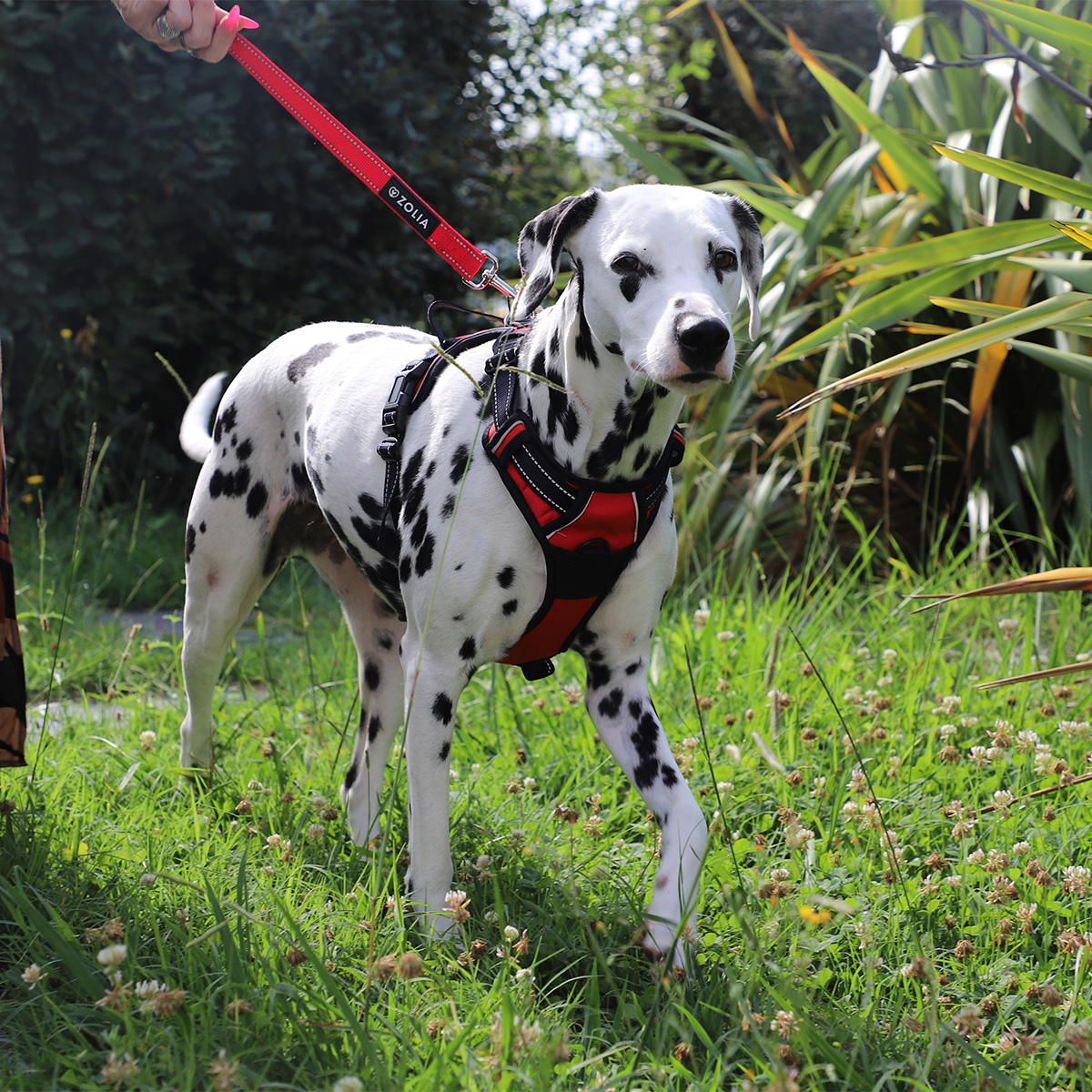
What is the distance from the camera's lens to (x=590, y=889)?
2.31m

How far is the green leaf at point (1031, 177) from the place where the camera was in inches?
100.0

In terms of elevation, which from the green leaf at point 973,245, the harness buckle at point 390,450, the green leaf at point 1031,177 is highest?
the green leaf at point 1031,177

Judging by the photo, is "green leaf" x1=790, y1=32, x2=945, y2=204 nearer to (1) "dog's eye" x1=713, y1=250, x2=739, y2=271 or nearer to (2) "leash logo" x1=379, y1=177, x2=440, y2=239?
(2) "leash logo" x1=379, y1=177, x2=440, y2=239

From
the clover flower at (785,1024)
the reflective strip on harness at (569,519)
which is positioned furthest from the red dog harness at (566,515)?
Answer: the clover flower at (785,1024)

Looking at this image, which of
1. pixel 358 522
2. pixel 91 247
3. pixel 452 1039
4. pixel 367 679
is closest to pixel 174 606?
pixel 91 247

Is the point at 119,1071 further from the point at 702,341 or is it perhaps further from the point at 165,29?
the point at 165,29

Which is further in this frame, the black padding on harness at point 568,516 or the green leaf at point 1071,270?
the green leaf at point 1071,270

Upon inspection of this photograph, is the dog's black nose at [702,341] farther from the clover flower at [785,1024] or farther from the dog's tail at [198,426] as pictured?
the dog's tail at [198,426]

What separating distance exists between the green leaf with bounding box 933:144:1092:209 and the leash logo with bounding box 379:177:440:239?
126 centimetres

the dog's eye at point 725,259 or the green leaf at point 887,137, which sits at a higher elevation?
the green leaf at point 887,137

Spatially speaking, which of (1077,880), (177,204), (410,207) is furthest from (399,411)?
(177,204)

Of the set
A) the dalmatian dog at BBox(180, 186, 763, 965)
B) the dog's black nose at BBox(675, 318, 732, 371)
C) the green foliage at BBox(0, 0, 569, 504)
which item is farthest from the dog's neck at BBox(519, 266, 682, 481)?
the green foliage at BBox(0, 0, 569, 504)

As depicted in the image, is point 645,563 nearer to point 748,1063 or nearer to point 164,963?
point 748,1063

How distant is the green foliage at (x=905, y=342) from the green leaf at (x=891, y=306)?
0.45 feet
